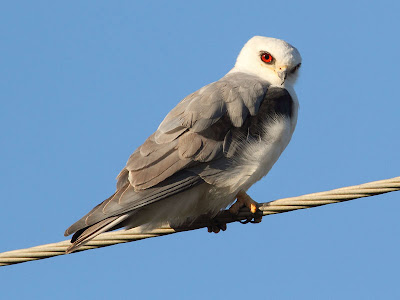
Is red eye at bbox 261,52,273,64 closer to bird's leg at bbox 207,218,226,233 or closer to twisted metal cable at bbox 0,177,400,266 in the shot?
bird's leg at bbox 207,218,226,233

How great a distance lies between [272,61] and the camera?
739cm

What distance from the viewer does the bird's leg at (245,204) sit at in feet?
20.4

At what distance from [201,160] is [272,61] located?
188 cm

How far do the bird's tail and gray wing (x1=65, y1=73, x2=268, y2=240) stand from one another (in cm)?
4

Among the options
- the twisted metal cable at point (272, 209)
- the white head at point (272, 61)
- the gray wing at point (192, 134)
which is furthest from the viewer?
the white head at point (272, 61)

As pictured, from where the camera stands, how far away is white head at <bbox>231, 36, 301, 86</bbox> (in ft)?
23.8

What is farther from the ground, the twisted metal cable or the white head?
the white head

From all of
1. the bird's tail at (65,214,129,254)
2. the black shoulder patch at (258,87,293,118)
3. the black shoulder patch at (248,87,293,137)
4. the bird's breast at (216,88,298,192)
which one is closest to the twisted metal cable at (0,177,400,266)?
the bird's tail at (65,214,129,254)

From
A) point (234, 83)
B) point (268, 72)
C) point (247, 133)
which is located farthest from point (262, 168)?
point (268, 72)

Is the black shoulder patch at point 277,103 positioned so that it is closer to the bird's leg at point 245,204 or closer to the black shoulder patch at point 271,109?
the black shoulder patch at point 271,109

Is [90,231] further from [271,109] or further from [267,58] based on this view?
[267,58]

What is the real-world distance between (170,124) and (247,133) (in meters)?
0.61

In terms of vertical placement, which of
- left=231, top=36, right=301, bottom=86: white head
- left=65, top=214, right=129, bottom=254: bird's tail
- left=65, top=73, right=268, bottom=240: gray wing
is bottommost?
left=65, top=214, right=129, bottom=254: bird's tail

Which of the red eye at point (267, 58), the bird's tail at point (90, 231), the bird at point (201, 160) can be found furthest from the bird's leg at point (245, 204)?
the red eye at point (267, 58)
